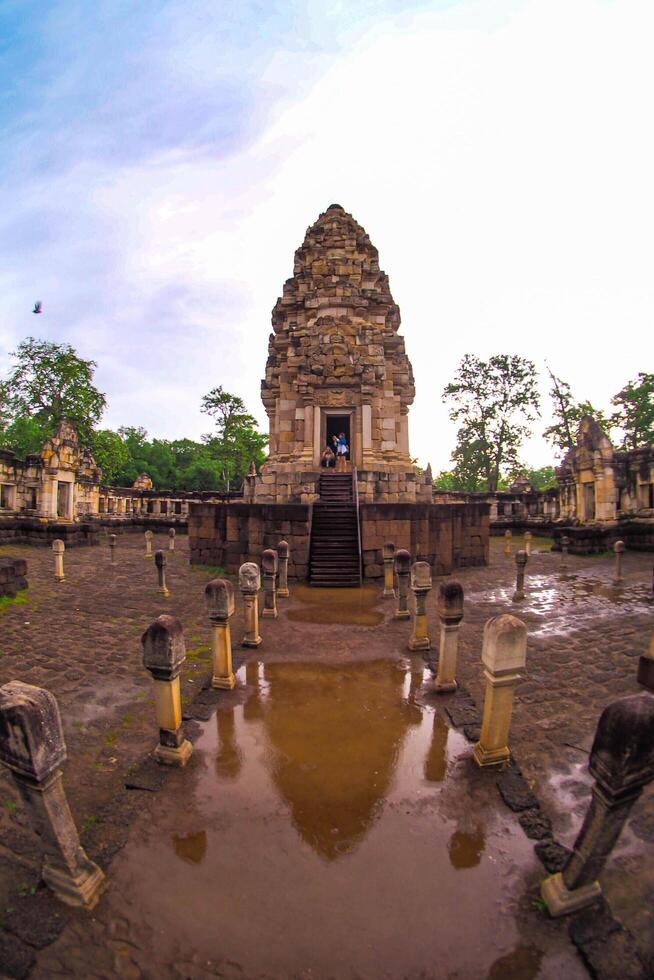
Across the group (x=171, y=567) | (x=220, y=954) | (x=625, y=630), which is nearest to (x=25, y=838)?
(x=220, y=954)

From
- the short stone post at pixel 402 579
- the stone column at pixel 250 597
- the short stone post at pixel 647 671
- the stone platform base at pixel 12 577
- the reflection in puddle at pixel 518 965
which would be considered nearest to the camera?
the reflection in puddle at pixel 518 965

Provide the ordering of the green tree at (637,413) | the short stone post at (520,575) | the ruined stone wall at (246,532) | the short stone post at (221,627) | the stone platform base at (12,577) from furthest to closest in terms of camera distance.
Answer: the green tree at (637,413)
the ruined stone wall at (246,532)
the short stone post at (520,575)
the stone platform base at (12,577)
the short stone post at (221,627)

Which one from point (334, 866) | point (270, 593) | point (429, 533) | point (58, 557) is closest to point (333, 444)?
point (429, 533)

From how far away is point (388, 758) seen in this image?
3.56 meters

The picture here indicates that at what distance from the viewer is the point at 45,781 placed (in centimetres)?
224

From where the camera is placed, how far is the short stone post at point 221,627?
4.64 m

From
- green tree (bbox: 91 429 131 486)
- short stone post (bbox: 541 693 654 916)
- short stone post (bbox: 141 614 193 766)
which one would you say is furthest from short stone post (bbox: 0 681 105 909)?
green tree (bbox: 91 429 131 486)

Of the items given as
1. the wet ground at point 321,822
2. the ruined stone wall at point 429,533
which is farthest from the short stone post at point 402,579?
the ruined stone wall at point 429,533

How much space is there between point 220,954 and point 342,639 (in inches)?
175

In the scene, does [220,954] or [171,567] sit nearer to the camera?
[220,954]

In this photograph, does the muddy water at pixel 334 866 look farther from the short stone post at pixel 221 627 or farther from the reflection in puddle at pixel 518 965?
the short stone post at pixel 221 627

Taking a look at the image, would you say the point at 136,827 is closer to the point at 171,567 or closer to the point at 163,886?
the point at 163,886

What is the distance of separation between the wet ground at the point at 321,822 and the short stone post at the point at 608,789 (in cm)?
18

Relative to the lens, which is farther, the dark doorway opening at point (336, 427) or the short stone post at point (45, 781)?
the dark doorway opening at point (336, 427)
